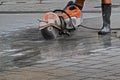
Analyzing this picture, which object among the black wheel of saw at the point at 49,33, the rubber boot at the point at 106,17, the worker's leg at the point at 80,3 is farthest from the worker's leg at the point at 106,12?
the black wheel of saw at the point at 49,33

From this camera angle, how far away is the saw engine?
9938 millimetres

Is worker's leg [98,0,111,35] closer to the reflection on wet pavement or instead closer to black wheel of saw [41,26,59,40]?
the reflection on wet pavement

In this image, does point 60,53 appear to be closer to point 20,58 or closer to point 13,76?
point 20,58

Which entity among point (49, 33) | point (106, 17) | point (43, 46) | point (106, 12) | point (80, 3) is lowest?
point (43, 46)

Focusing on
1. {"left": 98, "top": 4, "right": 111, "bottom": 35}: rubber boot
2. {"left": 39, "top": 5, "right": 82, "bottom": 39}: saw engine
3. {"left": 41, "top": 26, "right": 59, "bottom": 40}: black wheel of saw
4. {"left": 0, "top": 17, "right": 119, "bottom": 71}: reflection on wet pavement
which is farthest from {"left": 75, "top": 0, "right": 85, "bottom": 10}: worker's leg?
{"left": 41, "top": 26, "right": 59, "bottom": 40}: black wheel of saw

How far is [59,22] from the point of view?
33.2 feet

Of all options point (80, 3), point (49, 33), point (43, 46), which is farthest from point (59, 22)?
point (80, 3)

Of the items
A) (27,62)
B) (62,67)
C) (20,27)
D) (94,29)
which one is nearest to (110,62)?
(62,67)

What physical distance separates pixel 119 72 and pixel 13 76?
4.65ft

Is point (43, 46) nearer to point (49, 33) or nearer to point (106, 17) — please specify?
point (49, 33)

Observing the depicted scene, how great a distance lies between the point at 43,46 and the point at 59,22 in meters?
1.20

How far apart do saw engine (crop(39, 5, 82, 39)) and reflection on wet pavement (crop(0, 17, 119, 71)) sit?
17 centimetres

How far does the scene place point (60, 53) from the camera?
321 inches

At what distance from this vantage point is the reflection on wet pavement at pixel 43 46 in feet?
25.3
